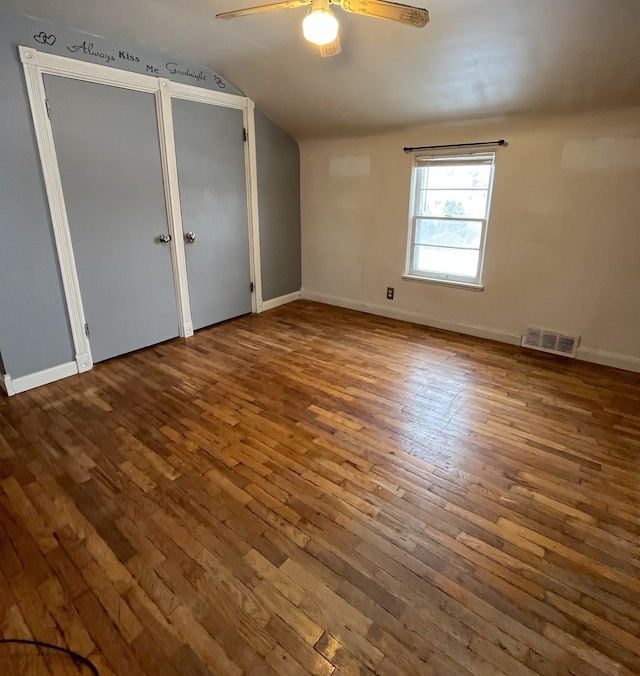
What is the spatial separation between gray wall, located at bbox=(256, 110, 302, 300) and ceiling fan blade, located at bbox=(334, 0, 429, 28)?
2471 mm

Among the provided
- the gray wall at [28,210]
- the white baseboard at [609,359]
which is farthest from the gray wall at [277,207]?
the white baseboard at [609,359]

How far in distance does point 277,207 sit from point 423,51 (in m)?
2.28

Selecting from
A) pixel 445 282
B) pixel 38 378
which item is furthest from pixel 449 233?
pixel 38 378

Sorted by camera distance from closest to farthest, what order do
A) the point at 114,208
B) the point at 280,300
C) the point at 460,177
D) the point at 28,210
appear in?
1. the point at 28,210
2. the point at 114,208
3. the point at 460,177
4. the point at 280,300

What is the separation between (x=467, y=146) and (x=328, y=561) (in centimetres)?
357

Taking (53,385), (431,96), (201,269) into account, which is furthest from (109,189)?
(431,96)

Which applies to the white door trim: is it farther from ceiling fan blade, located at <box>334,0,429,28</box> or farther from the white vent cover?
the white vent cover

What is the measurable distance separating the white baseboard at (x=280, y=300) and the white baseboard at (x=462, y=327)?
0.11 metres

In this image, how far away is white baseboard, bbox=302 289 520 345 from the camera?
3.94 meters

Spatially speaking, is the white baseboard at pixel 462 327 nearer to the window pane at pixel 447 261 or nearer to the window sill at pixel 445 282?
the window sill at pixel 445 282

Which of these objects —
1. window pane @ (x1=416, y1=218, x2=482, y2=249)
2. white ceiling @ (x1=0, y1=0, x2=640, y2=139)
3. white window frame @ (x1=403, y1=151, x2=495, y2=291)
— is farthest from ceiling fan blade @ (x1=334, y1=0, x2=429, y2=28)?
window pane @ (x1=416, y1=218, x2=482, y2=249)

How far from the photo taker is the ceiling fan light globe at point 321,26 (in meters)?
1.91

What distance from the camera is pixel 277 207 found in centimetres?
470

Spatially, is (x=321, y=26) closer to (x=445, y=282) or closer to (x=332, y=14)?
(x=332, y=14)
